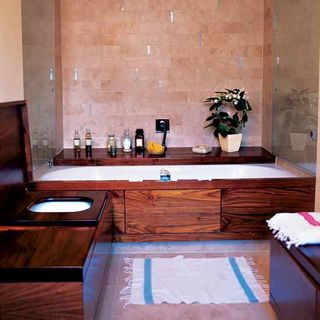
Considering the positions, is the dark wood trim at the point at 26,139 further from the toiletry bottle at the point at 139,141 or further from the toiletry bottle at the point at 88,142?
the toiletry bottle at the point at 139,141

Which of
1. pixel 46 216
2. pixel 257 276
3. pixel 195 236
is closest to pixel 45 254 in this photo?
pixel 46 216

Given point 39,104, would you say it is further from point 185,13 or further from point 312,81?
point 312,81

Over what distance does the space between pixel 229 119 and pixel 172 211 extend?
1404 millimetres

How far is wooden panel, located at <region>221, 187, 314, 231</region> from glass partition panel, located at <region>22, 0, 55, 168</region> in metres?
1.47

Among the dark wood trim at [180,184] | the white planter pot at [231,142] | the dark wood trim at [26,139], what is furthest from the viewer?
the white planter pot at [231,142]

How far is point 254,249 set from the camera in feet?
11.1

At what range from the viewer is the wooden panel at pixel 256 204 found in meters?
3.41

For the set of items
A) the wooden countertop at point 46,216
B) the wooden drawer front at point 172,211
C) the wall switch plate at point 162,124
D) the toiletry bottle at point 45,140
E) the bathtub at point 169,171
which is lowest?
the wooden drawer front at point 172,211

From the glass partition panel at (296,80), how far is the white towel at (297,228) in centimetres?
116

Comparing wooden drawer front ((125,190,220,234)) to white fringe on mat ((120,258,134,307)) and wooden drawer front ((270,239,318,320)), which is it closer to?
white fringe on mat ((120,258,134,307))

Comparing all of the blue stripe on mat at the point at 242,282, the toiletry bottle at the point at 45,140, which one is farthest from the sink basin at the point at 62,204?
the toiletry bottle at the point at 45,140

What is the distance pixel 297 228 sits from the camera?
209 centimetres

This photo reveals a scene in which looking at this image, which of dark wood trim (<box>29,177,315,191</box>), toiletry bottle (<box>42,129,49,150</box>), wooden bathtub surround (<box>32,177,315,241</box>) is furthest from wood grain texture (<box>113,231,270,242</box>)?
toiletry bottle (<box>42,129,49,150</box>)

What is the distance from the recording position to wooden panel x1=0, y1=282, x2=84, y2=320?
5.58 ft
